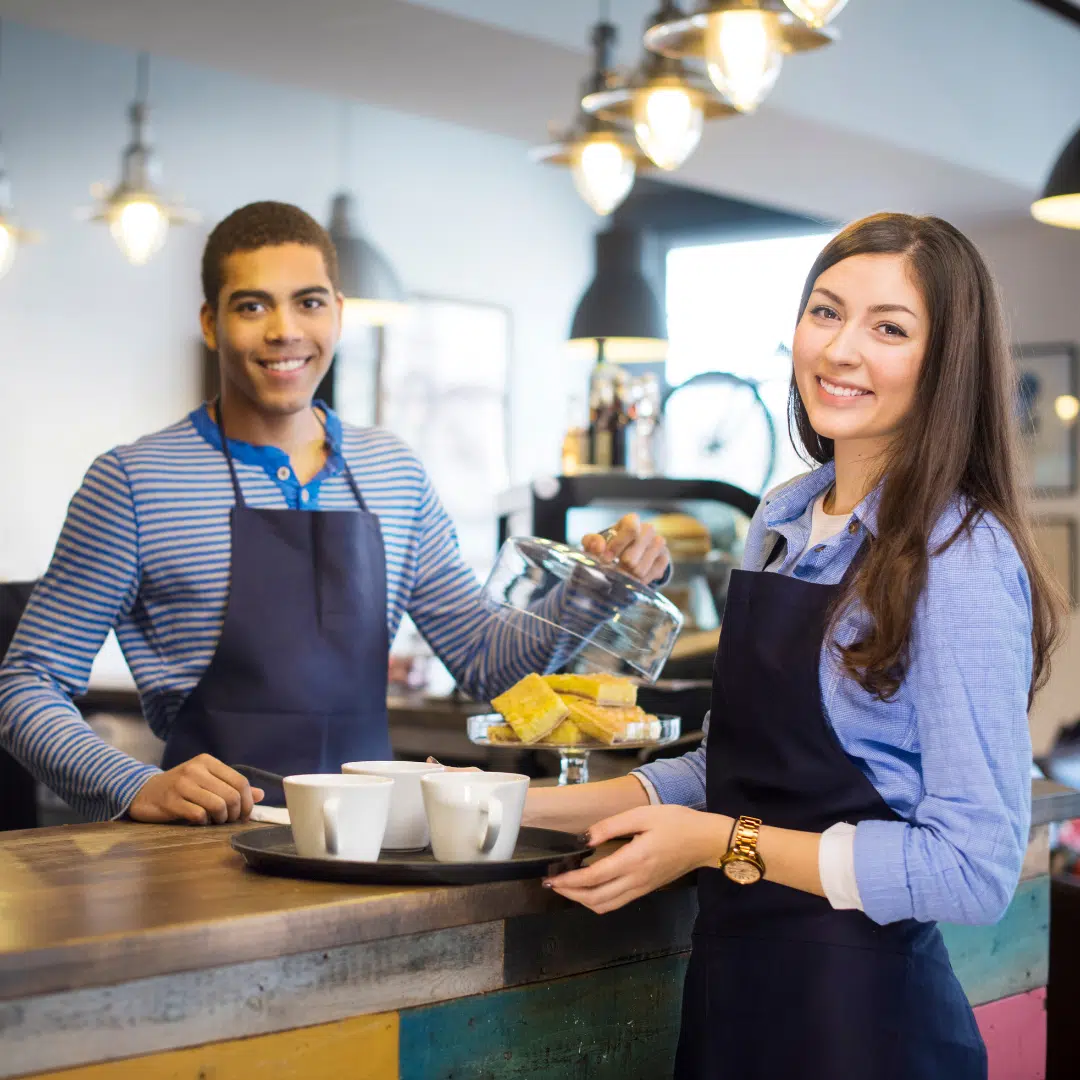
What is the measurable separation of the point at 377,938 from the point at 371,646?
3.03 ft

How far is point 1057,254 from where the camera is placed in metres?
6.78

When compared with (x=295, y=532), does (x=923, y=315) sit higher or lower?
higher

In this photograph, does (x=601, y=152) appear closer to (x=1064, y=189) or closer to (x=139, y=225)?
(x=1064, y=189)

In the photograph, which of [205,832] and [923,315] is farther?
[205,832]

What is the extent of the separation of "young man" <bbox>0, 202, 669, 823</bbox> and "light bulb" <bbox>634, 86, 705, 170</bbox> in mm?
1480

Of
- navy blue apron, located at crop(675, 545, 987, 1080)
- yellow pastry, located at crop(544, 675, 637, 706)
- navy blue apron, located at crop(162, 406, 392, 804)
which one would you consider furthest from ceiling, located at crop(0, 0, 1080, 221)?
navy blue apron, located at crop(675, 545, 987, 1080)

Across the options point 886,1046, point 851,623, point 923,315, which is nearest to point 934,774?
point 851,623

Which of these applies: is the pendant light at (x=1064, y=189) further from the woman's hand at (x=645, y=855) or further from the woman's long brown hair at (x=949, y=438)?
the woman's hand at (x=645, y=855)

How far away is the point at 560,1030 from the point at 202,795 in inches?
18.4

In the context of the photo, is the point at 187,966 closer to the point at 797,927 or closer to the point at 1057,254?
the point at 797,927

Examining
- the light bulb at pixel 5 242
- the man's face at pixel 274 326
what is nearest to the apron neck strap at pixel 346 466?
the man's face at pixel 274 326

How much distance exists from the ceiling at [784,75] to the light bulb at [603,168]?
0.52 metres

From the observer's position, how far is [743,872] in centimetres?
138

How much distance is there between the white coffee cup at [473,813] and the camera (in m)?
1.30
